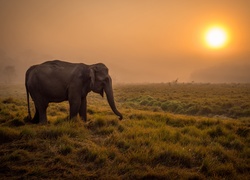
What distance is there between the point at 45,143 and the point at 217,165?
5.12m

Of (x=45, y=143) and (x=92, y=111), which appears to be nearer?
(x=45, y=143)

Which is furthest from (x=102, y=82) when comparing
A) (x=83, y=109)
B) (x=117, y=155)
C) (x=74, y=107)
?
(x=117, y=155)

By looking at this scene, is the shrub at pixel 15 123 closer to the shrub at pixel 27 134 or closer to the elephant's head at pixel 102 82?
the shrub at pixel 27 134

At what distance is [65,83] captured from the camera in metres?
9.41

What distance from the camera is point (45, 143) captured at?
652cm

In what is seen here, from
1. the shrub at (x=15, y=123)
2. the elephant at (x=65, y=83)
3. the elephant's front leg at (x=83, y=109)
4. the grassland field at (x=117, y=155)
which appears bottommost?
the grassland field at (x=117, y=155)

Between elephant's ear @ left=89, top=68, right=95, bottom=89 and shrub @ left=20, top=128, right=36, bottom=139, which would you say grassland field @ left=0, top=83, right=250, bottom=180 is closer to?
shrub @ left=20, top=128, right=36, bottom=139

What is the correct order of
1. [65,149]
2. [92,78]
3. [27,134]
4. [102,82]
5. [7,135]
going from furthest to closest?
1. [102,82]
2. [92,78]
3. [27,134]
4. [7,135]
5. [65,149]

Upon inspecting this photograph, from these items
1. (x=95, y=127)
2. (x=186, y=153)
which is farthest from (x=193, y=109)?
(x=186, y=153)

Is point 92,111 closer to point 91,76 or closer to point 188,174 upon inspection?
point 91,76

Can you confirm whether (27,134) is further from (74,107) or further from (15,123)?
(15,123)

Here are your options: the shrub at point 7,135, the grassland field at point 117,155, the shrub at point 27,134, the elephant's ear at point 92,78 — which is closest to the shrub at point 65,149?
the grassland field at point 117,155

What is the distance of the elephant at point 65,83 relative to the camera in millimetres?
9328

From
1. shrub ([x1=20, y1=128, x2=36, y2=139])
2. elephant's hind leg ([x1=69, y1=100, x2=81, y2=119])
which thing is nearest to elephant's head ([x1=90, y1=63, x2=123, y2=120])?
elephant's hind leg ([x1=69, y1=100, x2=81, y2=119])
